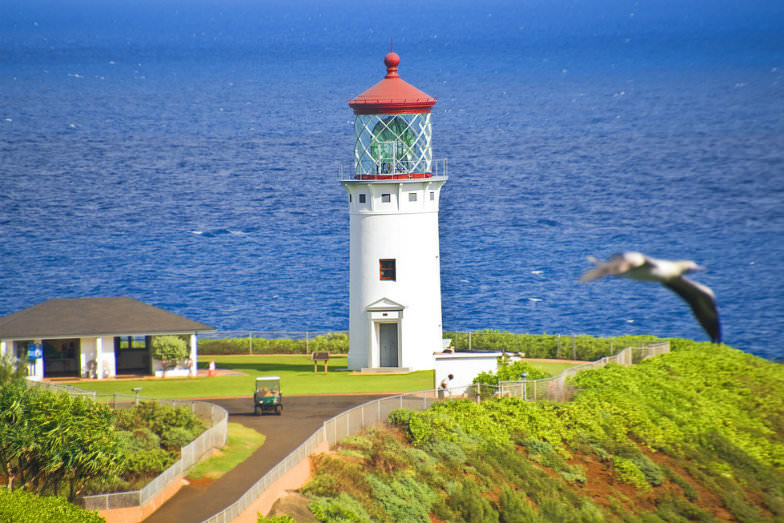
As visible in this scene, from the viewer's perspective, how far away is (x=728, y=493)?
30422mm

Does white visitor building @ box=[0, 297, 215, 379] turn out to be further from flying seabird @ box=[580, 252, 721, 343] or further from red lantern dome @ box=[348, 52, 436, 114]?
flying seabird @ box=[580, 252, 721, 343]

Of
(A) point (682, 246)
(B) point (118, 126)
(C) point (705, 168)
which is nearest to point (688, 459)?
(A) point (682, 246)

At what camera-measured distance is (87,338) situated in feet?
125

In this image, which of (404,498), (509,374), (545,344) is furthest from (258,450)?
(545,344)

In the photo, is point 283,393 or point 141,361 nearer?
point 283,393

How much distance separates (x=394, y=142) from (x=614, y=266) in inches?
994

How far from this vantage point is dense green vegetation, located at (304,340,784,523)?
1053 inches

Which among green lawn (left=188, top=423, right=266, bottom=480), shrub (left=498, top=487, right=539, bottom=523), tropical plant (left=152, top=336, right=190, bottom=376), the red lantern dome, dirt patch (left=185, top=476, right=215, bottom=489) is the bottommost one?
shrub (left=498, top=487, right=539, bottom=523)

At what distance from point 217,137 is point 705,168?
60087 mm

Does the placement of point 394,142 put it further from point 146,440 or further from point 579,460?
point 146,440

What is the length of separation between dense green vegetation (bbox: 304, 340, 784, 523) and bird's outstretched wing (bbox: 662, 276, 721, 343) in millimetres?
9243

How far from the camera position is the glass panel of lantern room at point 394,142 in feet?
132

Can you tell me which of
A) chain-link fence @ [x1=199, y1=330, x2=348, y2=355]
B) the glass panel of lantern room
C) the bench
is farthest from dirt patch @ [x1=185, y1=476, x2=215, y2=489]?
chain-link fence @ [x1=199, y1=330, x2=348, y2=355]

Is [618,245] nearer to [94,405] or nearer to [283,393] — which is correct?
[283,393]
